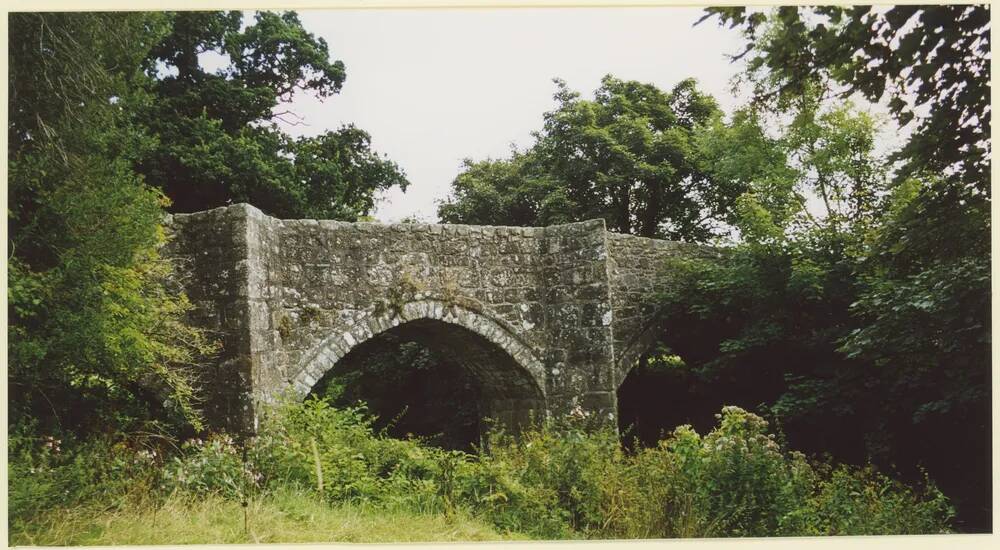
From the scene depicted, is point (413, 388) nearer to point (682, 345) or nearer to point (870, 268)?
point (682, 345)

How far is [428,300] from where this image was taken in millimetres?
Result: 8086

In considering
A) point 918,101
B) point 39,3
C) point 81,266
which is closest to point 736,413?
point 918,101

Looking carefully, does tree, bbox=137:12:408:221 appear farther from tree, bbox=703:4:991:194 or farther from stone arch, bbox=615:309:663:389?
tree, bbox=703:4:991:194

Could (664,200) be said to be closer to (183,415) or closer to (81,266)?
(183,415)

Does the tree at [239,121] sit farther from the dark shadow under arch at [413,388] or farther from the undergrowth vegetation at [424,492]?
the undergrowth vegetation at [424,492]

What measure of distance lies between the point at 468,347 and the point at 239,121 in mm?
5386

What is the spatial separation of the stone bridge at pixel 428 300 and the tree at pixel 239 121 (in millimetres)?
4047

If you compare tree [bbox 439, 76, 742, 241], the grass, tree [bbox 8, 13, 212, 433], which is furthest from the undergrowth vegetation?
tree [bbox 439, 76, 742, 241]

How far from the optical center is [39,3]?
15.2ft

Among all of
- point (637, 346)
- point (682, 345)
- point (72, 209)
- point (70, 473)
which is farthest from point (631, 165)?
point (70, 473)

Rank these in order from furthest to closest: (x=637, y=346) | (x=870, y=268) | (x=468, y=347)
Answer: (x=637, y=346)
(x=468, y=347)
(x=870, y=268)

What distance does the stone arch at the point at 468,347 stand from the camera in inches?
291

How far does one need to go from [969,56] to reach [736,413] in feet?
10.3

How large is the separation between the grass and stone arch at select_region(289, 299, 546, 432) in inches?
79.5
